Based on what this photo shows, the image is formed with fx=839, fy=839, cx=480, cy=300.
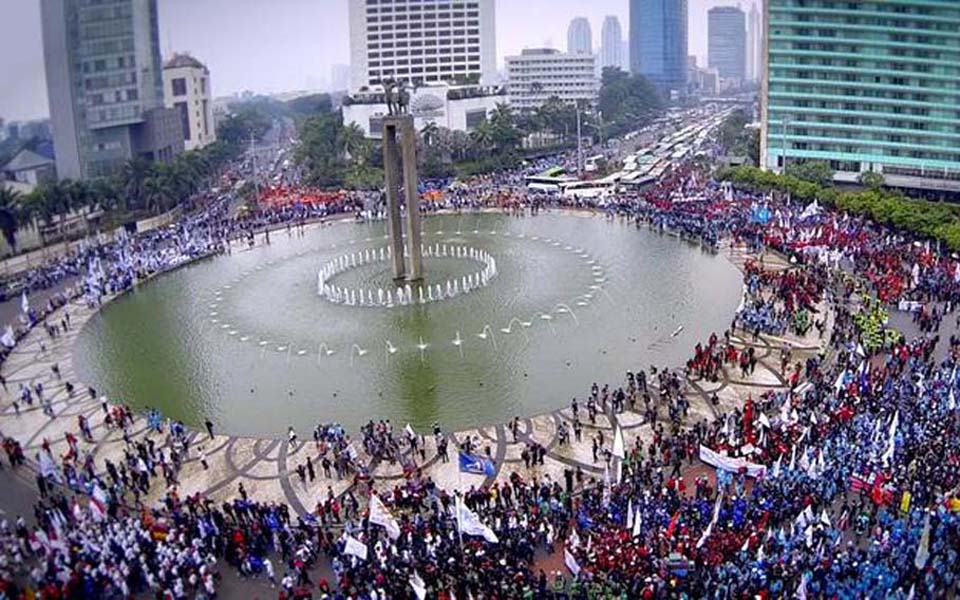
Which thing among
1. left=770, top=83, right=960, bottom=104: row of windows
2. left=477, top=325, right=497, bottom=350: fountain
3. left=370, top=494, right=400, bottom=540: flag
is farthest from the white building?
left=370, top=494, right=400, bottom=540: flag

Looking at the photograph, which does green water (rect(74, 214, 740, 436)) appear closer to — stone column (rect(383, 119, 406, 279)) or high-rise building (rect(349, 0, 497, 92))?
stone column (rect(383, 119, 406, 279))

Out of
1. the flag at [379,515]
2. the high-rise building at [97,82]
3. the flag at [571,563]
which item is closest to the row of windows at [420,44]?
the high-rise building at [97,82]

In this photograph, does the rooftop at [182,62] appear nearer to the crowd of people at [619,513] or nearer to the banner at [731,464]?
the crowd of people at [619,513]

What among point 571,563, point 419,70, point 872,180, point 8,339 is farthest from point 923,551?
point 419,70

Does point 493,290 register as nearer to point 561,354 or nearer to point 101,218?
point 561,354

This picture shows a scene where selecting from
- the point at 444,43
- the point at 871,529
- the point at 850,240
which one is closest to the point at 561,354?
the point at 871,529

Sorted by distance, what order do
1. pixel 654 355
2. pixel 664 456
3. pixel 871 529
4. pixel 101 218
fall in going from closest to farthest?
pixel 871 529 < pixel 664 456 < pixel 654 355 < pixel 101 218

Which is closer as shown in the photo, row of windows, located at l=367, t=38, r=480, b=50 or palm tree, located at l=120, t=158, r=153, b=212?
palm tree, located at l=120, t=158, r=153, b=212
